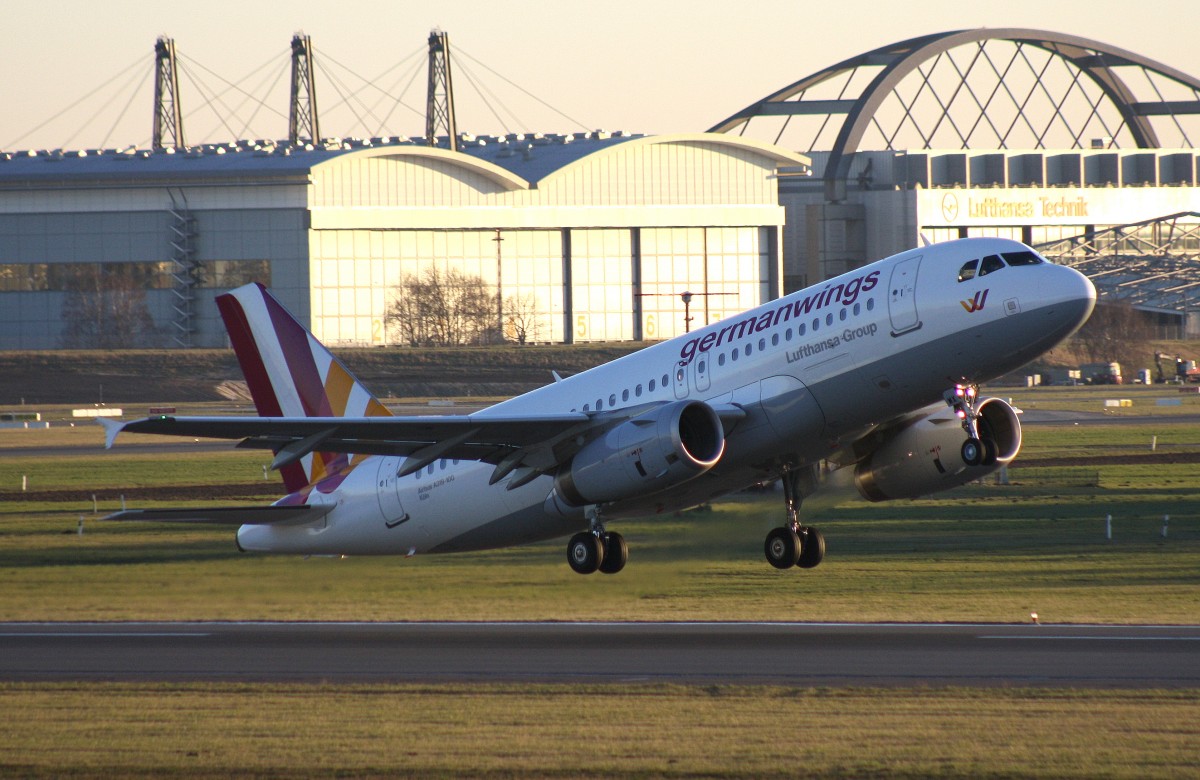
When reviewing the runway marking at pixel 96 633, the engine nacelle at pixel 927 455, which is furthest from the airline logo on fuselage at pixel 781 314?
the runway marking at pixel 96 633

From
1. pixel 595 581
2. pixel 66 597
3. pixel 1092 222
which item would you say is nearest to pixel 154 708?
pixel 595 581

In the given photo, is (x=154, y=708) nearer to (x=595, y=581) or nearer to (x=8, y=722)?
(x=8, y=722)

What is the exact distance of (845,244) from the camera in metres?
181

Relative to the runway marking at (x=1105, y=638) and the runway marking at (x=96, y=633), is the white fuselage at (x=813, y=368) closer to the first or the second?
the runway marking at (x=1105, y=638)

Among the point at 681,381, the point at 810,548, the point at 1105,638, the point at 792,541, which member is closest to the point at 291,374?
the point at 681,381

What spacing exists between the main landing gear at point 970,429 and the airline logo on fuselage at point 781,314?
271cm

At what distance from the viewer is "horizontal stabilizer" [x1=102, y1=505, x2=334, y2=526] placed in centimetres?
3616

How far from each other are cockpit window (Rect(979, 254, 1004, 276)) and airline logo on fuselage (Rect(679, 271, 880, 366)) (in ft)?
7.21

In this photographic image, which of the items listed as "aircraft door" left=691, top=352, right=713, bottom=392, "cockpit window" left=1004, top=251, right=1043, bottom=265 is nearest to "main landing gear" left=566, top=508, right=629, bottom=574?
"aircraft door" left=691, top=352, right=713, bottom=392

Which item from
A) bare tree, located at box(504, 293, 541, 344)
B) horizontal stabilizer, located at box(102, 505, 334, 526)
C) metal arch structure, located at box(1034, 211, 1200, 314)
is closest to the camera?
horizontal stabilizer, located at box(102, 505, 334, 526)

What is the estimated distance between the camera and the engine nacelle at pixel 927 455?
3481cm

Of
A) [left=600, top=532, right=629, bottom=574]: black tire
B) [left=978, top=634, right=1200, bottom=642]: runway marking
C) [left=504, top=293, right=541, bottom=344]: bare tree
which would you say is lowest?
[left=978, top=634, right=1200, bottom=642]: runway marking

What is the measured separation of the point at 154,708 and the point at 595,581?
42.4 ft

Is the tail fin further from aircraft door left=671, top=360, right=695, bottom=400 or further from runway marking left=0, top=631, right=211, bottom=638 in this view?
aircraft door left=671, top=360, right=695, bottom=400
